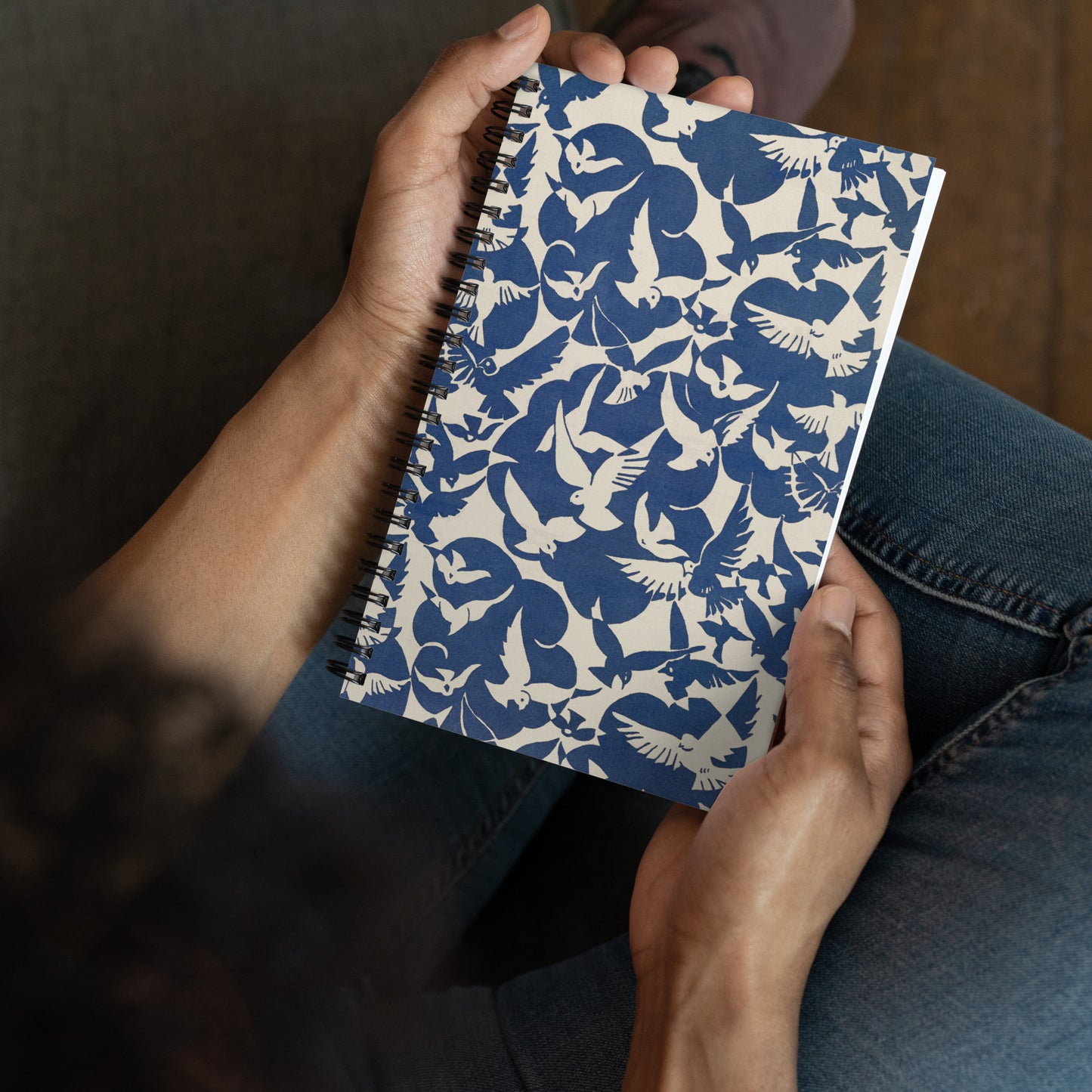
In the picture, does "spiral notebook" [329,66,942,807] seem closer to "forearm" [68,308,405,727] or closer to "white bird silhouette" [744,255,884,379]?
"white bird silhouette" [744,255,884,379]

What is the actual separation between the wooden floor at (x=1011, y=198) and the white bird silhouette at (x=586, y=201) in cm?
93

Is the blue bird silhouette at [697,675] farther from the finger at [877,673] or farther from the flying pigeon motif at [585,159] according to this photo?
the flying pigeon motif at [585,159]

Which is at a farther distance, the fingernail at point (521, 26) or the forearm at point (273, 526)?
the forearm at point (273, 526)

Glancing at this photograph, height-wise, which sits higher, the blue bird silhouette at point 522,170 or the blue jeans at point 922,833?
the blue bird silhouette at point 522,170

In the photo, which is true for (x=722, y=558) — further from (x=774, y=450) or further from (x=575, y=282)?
(x=575, y=282)

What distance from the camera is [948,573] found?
29.2 inches

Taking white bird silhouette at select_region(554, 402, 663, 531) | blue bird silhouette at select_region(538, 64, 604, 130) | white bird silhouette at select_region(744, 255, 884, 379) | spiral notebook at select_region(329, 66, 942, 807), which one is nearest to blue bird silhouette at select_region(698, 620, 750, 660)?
spiral notebook at select_region(329, 66, 942, 807)

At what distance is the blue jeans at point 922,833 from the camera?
1.90ft

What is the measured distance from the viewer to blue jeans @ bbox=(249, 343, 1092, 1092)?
0.58 m

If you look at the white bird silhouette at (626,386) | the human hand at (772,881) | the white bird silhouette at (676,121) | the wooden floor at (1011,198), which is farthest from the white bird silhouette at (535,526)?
the wooden floor at (1011,198)

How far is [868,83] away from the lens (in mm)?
1509

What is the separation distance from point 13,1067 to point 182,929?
84mm

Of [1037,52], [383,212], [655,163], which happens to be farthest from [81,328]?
[1037,52]

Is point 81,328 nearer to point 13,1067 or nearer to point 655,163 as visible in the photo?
point 655,163
